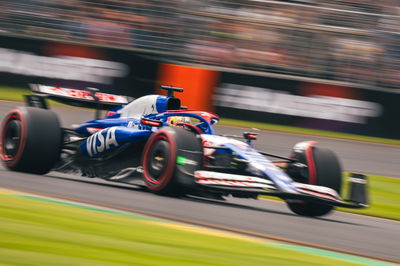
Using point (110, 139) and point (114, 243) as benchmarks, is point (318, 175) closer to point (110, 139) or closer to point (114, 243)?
point (110, 139)

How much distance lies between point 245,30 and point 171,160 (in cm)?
1123

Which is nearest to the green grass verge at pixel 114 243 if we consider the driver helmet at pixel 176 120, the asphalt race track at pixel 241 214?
the asphalt race track at pixel 241 214

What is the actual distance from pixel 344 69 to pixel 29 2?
26.9ft

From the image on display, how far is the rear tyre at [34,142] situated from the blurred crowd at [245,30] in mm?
9479

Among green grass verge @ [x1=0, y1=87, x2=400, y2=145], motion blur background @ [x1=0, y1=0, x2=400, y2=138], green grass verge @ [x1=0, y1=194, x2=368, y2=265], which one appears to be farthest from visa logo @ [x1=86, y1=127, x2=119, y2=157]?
motion blur background @ [x1=0, y1=0, x2=400, y2=138]

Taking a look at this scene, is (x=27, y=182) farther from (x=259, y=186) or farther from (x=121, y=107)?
(x=259, y=186)

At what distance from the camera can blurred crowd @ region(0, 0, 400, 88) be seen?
1819 centimetres

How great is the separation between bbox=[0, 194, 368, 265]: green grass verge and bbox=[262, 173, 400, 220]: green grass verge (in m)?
3.76

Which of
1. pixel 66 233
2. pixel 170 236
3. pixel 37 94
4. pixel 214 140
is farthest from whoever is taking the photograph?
pixel 37 94

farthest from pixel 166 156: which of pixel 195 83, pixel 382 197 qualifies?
pixel 195 83

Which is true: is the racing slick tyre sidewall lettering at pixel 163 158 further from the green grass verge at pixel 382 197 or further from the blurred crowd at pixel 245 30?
the blurred crowd at pixel 245 30

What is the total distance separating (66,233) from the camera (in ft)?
17.8

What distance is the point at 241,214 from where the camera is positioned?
305 inches

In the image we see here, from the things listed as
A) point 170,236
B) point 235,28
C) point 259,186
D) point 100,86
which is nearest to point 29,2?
point 100,86
